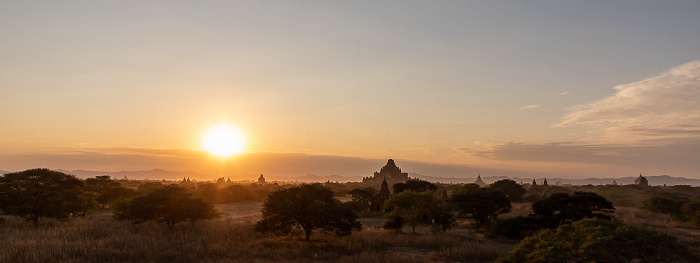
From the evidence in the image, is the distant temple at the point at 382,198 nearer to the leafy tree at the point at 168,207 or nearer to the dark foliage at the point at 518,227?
the dark foliage at the point at 518,227

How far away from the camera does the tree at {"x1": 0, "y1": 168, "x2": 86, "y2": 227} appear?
973 inches

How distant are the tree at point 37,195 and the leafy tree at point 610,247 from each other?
102 ft

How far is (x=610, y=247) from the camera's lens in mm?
9508

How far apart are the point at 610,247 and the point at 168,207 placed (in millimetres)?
24990

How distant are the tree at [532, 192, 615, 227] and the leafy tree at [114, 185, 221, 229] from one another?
25.4m

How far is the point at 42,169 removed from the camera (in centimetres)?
2722

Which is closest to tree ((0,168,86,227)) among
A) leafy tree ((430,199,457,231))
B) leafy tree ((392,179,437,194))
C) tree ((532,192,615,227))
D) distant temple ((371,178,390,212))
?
leafy tree ((430,199,457,231))

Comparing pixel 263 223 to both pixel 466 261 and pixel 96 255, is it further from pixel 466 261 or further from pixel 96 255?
pixel 466 261

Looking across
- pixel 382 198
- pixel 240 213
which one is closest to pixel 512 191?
pixel 382 198

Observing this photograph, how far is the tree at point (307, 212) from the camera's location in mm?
21344

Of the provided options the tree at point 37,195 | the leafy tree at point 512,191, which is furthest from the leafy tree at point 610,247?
the leafy tree at point 512,191

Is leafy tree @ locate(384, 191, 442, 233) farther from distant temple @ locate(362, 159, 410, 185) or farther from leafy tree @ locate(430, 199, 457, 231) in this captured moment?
distant temple @ locate(362, 159, 410, 185)

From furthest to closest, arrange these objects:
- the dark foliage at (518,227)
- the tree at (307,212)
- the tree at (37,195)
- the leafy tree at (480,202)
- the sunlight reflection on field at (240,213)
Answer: the sunlight reflection on field at (240,213), the leafy tree at (480,202), the dark foliage at (518,227), the tree at (37,195), the tree at (307,212)

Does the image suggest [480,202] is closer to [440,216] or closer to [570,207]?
[440,216]
